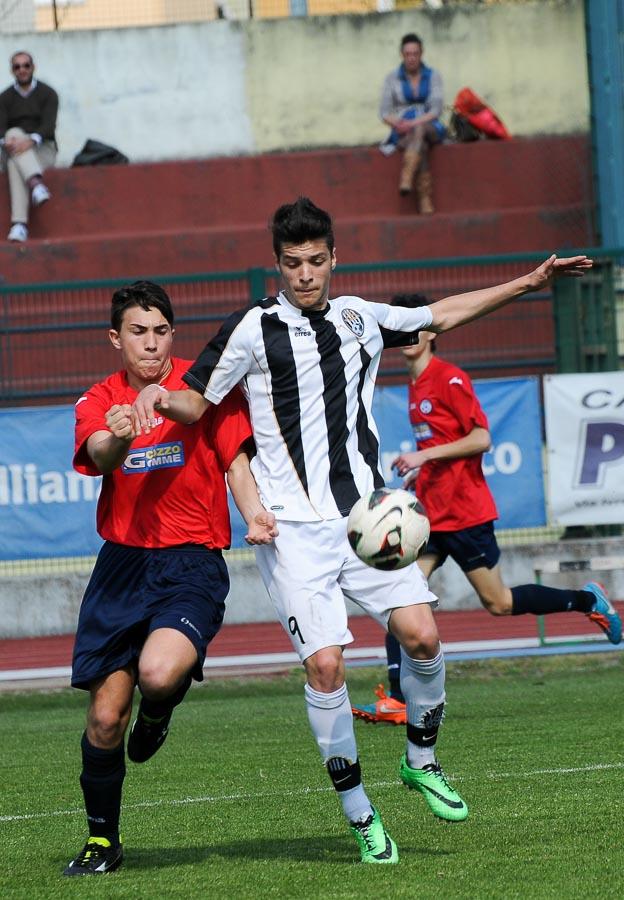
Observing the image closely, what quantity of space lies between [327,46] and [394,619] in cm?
1543

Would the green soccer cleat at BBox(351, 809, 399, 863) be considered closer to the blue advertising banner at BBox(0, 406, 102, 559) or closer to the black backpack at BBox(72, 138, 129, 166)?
the blue advertising banner at BBox(0, 406, 102, 559)

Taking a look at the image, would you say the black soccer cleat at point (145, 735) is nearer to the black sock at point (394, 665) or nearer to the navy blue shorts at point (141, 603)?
the navy blue shorts at point (141, 603)

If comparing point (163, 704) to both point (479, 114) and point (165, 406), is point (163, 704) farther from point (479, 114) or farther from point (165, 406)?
point (479, 114)

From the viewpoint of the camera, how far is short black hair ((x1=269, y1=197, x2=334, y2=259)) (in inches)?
207

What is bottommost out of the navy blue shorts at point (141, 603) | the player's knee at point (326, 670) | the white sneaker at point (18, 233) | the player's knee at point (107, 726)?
the player's knee at point (107, 726)

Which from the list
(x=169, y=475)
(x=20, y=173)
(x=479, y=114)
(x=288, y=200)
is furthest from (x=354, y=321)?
(x=479, y=114)

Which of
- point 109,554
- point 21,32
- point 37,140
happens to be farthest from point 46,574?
point 21,32

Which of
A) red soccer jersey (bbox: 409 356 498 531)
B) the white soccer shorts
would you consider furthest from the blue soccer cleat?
the white soccer shorts

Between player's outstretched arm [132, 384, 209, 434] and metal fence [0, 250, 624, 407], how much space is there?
301 inches

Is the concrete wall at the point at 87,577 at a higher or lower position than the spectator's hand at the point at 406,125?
lower

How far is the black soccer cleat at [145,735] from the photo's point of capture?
5386 millimetres

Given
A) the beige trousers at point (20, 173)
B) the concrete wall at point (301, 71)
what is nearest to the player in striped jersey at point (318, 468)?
the beige trousers at point (20, 173)

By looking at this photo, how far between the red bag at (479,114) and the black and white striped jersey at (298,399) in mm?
13474

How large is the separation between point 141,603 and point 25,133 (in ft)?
43.1
